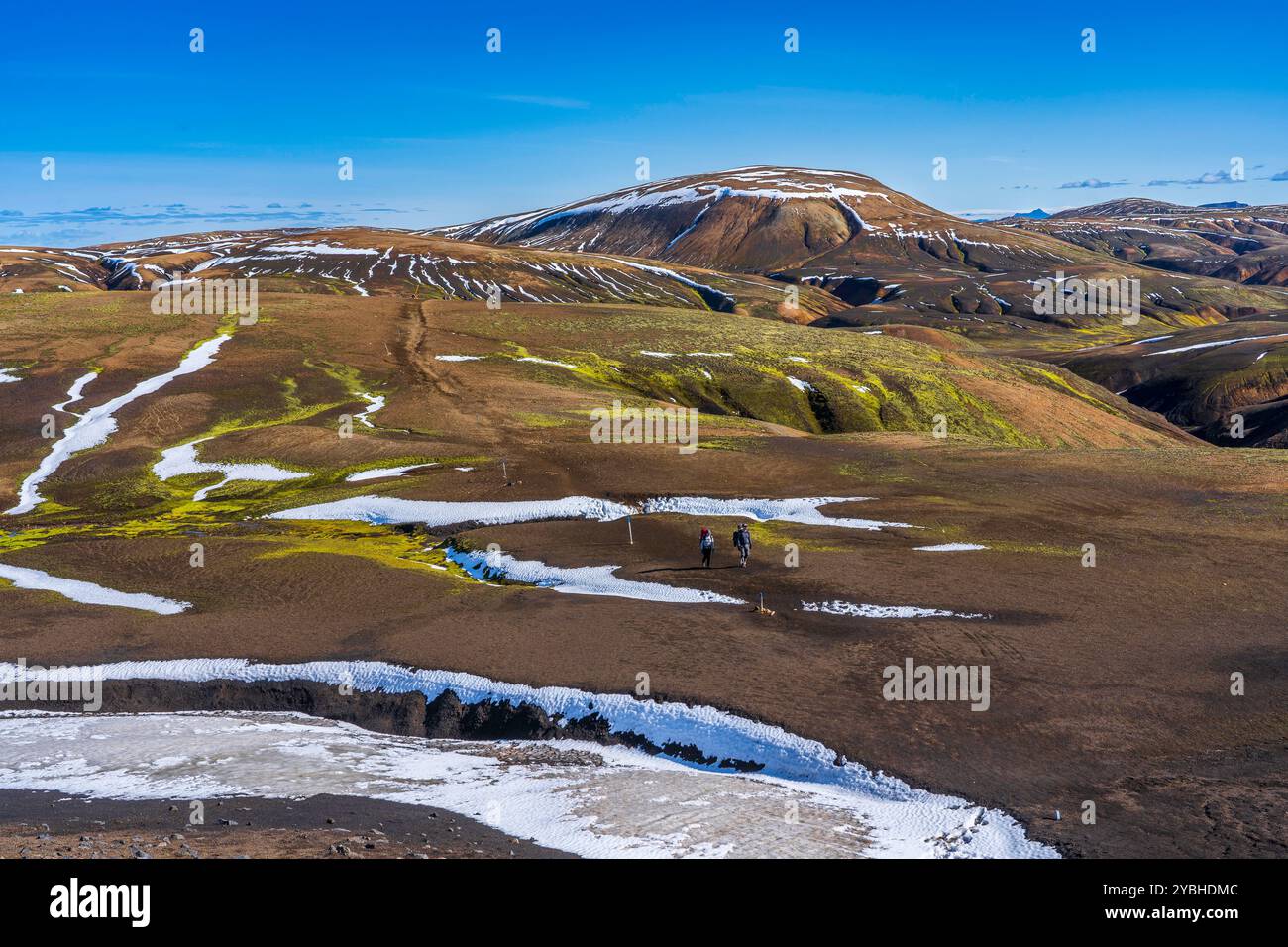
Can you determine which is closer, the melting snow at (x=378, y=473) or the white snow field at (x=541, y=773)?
the white snow field at (x=541, y=773)

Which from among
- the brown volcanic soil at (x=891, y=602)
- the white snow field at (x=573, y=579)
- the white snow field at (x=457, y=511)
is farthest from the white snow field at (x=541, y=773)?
the white snow field at (x=457, y=511)

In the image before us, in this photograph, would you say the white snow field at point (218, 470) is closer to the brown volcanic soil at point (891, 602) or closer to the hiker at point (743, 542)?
the brown volcanic soil at point (891, 602)

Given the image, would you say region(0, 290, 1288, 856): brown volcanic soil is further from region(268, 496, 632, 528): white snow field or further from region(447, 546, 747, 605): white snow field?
region(268, 496, 632, 528): white snow field

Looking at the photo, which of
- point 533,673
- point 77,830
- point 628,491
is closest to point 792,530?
point 628,491

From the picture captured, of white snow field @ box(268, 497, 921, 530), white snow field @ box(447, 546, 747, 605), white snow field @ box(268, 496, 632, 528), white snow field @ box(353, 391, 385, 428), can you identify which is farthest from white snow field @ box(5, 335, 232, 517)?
white snow field @ box(447, 546, 747, 605)

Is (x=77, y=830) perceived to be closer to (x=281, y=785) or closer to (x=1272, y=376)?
(x=281, y=785)
